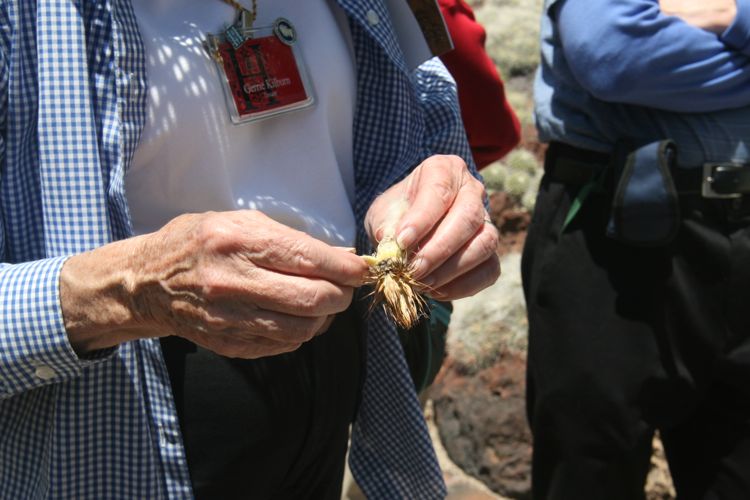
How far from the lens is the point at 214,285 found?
3.21ft

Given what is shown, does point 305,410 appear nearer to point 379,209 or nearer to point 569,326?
point 379,209

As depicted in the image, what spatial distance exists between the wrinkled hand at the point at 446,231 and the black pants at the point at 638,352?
843mm

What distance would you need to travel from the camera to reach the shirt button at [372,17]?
4.66 ft

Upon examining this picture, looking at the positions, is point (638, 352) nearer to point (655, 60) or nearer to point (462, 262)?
point (655, 60)

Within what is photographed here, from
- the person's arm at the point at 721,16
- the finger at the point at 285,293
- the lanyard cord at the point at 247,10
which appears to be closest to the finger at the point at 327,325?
the finger at the point at 285,293

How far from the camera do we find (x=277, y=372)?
51.4 inches

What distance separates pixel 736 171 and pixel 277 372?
3.72 feet

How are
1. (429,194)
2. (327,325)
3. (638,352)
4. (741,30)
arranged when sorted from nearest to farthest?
(429,194), (327,325), (741,30), (638,352)

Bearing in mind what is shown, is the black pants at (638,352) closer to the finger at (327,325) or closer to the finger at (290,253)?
the finger at (327,325)

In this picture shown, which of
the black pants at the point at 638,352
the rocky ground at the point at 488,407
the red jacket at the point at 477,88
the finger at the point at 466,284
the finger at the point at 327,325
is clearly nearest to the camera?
the finger at the point at 466,284

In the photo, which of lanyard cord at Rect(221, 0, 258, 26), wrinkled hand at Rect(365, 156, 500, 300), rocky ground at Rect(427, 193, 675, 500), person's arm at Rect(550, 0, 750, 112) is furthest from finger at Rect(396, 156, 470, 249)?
rocky ground at Rect(427, 193, 675, 500)

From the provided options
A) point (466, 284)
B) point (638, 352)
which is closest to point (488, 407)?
point (638, 352)

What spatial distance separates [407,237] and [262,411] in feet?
1.21

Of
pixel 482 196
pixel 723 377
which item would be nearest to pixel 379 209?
pixel 482 196
